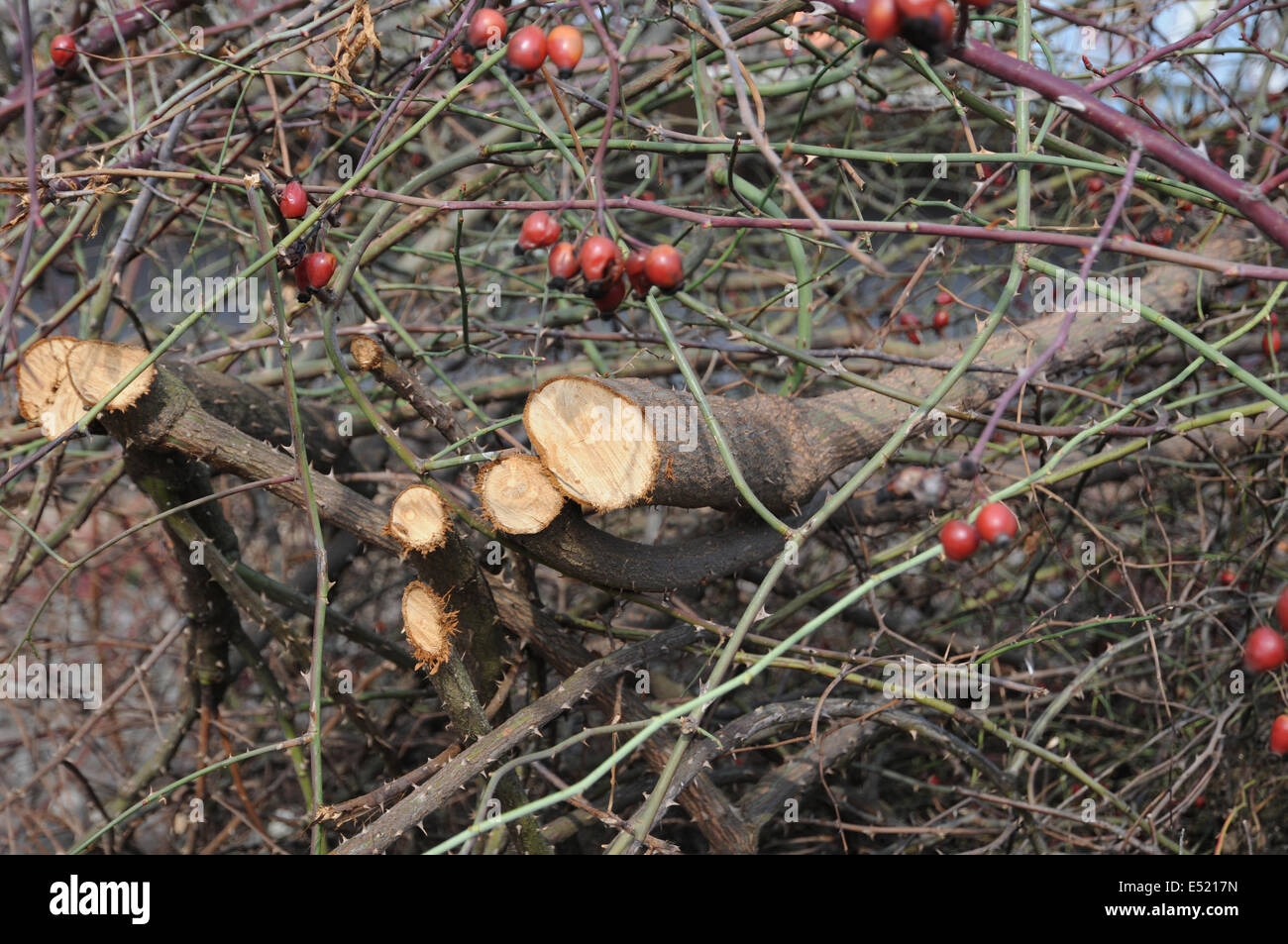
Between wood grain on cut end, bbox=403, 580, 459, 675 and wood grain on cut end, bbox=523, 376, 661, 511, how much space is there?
13.2 inches

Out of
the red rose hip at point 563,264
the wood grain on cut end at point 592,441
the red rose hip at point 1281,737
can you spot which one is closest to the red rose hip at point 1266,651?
the red rose hip at point 1281,737

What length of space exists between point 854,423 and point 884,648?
84cm

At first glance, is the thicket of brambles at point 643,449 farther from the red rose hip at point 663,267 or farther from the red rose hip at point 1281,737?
the red rose hip at point 1281,737

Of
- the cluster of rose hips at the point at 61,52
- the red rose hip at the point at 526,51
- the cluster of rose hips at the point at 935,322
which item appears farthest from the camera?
the cluster of rose hips at the point at 935,322

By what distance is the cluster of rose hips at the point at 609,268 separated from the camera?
113cm

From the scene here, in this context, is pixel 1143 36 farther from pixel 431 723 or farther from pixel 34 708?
pixel 34 708

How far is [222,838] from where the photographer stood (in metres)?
2.49

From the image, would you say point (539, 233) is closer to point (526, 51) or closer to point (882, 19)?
point (526, 51)

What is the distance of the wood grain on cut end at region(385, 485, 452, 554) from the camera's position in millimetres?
1572

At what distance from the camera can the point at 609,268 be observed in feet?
3.73


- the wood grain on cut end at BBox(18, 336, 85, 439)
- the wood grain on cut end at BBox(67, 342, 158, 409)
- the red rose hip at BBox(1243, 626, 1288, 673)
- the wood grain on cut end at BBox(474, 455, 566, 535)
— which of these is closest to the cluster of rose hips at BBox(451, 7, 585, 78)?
the wood grain on cut end at BBox(474, 455, 566, 535)

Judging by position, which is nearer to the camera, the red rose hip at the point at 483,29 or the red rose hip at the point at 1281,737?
the red rose hip at the point at 483,29

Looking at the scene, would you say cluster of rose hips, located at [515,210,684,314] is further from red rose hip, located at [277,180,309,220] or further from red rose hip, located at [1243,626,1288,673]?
red rose hip, located at [1243,626,1288,673]
